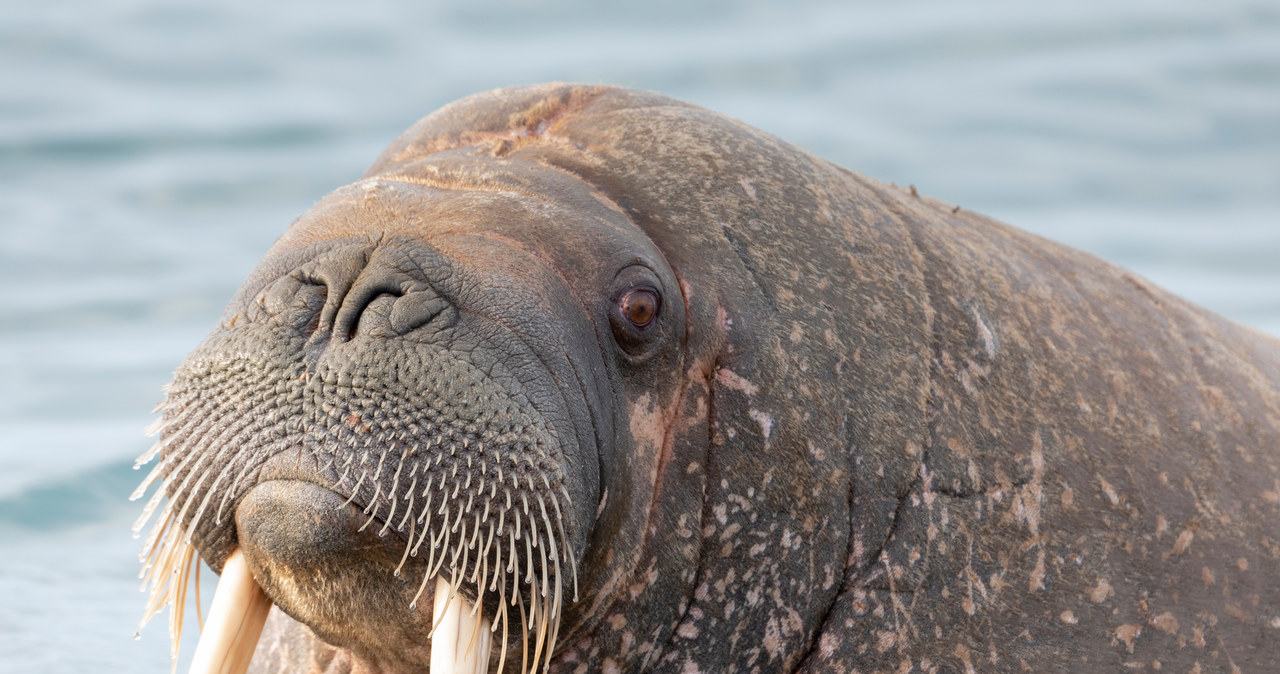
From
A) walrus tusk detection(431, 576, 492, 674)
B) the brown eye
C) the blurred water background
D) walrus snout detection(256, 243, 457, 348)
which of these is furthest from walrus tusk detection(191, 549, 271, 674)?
the blurred water background

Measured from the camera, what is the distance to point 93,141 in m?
16.4

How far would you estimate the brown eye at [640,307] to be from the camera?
13.6 ft

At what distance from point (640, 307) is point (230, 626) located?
1.34 m

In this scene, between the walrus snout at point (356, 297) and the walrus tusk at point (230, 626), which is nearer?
the walrus snout at point (356, 297)

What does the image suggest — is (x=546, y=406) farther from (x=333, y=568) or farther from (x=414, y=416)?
(x=333, y=568)

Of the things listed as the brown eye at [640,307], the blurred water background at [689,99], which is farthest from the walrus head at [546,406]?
the blurred water background at [689,99]

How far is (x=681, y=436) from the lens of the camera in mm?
4305

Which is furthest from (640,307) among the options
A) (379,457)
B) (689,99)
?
(689,99)

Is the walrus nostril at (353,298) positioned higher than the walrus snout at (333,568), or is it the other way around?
the walrus nostril at (353,298)

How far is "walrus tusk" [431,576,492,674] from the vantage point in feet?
12.4

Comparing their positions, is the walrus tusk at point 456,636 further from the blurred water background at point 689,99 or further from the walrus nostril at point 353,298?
the blurred water background at point 689,99

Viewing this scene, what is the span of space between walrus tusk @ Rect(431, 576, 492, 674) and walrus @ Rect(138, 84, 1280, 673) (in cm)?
1

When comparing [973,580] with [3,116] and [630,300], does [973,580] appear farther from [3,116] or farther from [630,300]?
[3,116]

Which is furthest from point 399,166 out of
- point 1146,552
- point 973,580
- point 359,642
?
point 1146,552
